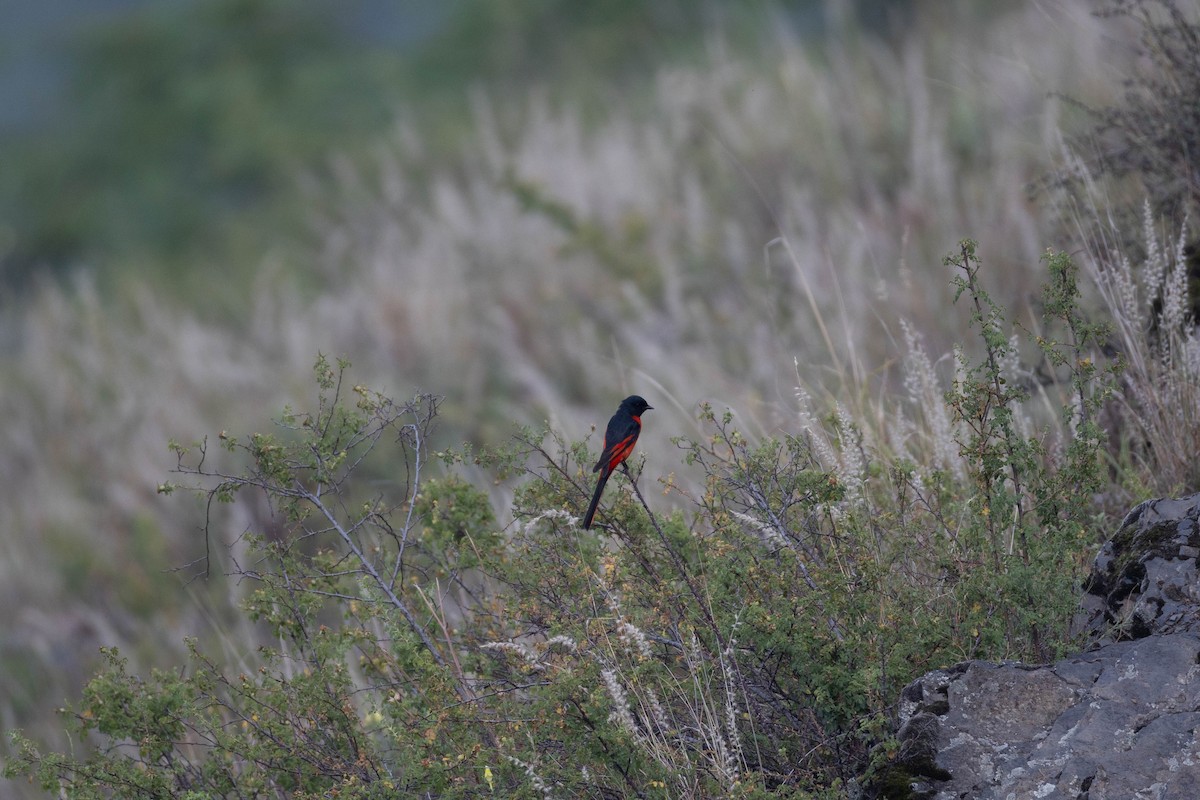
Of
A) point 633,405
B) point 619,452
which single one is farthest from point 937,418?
point 619,452

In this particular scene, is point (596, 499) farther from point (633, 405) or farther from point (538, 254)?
point (538, 254)

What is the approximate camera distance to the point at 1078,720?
2.83m

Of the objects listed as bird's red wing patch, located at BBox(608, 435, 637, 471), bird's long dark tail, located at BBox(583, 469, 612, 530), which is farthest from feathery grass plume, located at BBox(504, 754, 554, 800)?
bird's red wing patch, located at BBox(608, 435, 637, 471)

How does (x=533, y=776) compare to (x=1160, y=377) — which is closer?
(x=533, y=776)

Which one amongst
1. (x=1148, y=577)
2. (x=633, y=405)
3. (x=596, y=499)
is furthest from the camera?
(x=633, y=405)

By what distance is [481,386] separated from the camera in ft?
30.8

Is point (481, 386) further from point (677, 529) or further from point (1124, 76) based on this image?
point (677, 529)

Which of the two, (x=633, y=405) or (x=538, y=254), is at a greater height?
(x=538, y=254)

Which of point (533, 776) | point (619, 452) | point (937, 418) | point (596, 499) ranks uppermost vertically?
point (619, 452)

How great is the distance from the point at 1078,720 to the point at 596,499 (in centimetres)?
136

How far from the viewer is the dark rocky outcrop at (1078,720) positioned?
8.84 feet

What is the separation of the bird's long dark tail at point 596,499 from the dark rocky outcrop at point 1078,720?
1000 millimetres

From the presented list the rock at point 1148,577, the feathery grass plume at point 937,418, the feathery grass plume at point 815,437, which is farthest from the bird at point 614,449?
the rock at point 1148,577

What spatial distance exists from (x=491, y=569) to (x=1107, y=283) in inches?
84.6
